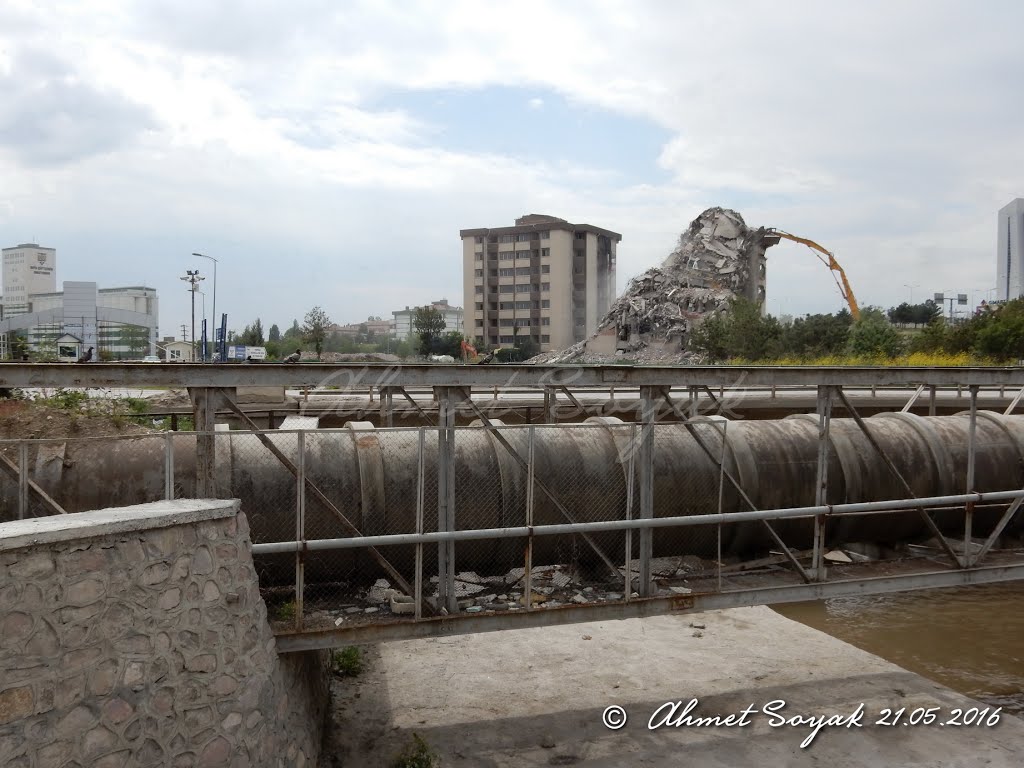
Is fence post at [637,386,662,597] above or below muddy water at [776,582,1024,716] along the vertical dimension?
above

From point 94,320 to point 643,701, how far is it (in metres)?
86.6

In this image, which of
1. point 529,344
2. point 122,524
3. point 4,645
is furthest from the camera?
point 529,344

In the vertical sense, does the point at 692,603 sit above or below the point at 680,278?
below

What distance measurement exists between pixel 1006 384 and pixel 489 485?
6.54 m

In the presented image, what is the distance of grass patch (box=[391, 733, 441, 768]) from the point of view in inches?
337

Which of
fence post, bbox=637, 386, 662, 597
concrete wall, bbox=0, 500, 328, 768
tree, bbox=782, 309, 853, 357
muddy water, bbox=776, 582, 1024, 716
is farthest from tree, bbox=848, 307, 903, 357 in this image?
concrete wall, bbox=0, 500, 328, 768

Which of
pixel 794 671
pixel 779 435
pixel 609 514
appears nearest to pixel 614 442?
pixel 609 514

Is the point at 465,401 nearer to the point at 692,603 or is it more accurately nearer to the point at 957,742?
the point at 692,603

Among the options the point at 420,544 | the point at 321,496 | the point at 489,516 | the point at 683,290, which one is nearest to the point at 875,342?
the point at 683,290

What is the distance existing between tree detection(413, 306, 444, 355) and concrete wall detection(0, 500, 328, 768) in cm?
8164

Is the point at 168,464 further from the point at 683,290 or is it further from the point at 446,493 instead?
the point at 683,290

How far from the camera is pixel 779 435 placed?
11.6 m

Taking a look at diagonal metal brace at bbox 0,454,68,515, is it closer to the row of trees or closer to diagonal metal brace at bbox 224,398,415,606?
diagonal metal brace at bbox 224,398,415,606

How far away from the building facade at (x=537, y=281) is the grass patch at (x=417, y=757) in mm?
100732
